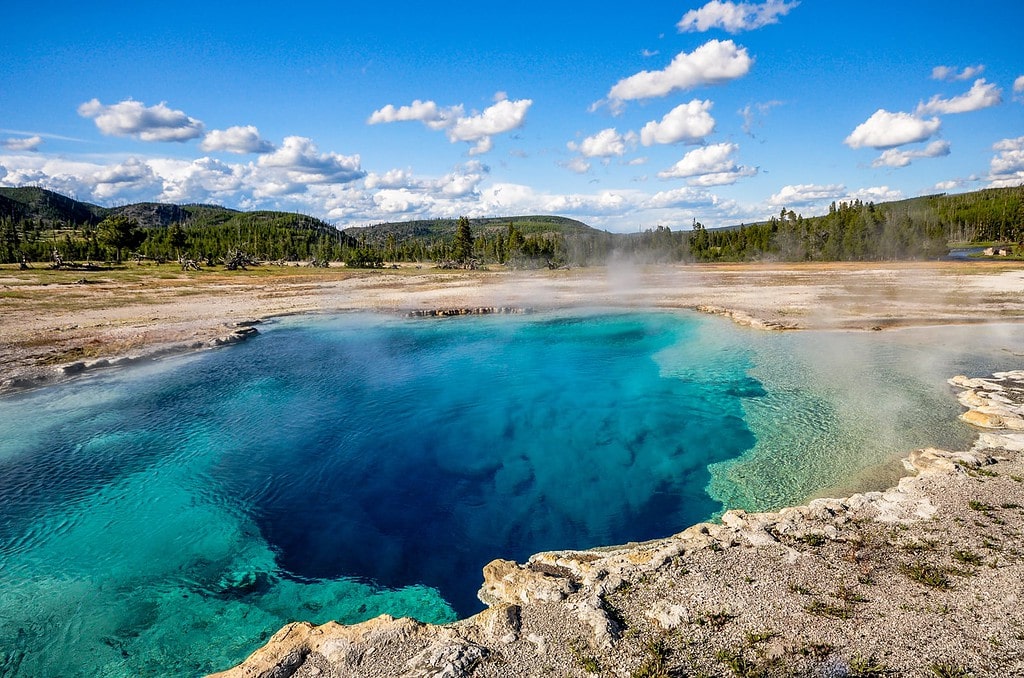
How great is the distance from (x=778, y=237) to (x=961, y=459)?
94.5 metres

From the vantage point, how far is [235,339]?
2386 cm

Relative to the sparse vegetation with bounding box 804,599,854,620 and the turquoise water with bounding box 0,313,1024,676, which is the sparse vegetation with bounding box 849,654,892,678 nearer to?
the sparse vegetation with bounding box 804,599,854,620

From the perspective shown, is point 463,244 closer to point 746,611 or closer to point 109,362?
point 109,362

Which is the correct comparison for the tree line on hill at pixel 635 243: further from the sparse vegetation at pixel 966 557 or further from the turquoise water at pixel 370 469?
the sparse vegetation at pixel 966 557

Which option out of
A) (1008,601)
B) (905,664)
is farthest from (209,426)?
(1008,601)

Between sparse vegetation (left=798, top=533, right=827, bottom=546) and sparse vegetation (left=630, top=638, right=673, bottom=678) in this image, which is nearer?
sparse vegetation (left=630, top=638, right=673, bottom=678)

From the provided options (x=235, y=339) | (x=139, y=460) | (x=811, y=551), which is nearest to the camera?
(x=811, y=551)

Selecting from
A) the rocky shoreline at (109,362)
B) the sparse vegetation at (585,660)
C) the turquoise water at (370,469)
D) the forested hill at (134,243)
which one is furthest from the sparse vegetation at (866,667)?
the forested hill at (134,243)

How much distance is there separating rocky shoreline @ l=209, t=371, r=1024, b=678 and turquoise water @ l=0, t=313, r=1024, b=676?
1526mm

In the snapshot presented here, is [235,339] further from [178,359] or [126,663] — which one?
[126,663]

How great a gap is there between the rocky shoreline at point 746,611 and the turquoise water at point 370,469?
1526 mm

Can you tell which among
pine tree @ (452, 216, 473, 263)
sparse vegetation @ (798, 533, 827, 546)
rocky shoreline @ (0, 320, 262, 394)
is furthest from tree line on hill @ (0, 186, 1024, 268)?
sparse vegetation @ (798, 533, 827, 546)

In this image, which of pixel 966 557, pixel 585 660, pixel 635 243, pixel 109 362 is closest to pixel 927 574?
pixel 966 557

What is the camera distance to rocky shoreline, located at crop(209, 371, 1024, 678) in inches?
202
